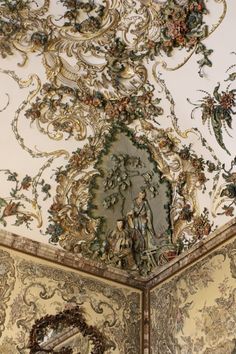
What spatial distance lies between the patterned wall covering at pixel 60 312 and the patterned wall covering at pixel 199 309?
36 centimetres

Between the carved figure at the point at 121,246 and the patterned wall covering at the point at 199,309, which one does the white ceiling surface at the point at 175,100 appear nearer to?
the patterned wall covering at the point at 199,309

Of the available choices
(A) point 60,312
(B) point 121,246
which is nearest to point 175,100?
(B) point 121,246

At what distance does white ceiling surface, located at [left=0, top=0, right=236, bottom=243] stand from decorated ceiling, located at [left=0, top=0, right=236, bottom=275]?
0.04ft

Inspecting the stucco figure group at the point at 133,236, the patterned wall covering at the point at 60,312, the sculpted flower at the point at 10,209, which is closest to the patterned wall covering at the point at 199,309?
the patterned wall covering at the point at 60,312

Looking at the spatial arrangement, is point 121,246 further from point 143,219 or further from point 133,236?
point 143,219

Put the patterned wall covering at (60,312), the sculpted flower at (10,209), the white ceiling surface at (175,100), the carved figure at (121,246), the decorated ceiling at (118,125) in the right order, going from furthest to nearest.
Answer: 1. the carved figure at (121,246)
2. the sculpted flower at (10,209)
3. the patterned wall covering at (60,312)
4. the decorated ceiling at (118,125)
5. the white ceiling surface at (175,100)

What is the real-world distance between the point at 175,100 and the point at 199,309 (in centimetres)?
232

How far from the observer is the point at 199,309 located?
6.18 meters

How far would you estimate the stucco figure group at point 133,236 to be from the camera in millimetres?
7211

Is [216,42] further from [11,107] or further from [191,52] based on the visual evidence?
[11,107]

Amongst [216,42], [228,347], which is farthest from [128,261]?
[216,42]

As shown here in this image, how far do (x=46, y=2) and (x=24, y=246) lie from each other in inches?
108

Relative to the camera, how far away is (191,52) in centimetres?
605

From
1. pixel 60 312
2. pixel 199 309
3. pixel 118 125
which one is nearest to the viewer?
pixel 199 309
